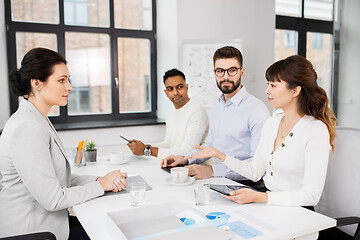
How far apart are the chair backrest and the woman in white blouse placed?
0.25 feet

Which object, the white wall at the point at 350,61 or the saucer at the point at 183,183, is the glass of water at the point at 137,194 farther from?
the white wall at the point at 350,61

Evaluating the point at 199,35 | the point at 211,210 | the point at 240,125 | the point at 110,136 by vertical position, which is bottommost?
the point at 110,136

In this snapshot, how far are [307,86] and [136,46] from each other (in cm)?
317

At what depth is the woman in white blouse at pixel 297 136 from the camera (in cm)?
146

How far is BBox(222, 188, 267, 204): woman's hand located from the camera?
4.53 feet

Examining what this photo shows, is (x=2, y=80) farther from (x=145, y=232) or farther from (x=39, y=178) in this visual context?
(x=145, y=232)

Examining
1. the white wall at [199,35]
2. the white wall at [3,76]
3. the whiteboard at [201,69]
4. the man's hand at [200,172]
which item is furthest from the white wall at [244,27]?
the man's hand at [200,172]

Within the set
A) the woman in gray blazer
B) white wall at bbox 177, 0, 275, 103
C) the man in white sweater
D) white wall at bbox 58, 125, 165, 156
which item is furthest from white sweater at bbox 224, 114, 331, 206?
white wall at bbox 177, 0, 275, 103

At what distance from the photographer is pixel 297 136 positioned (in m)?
1.58

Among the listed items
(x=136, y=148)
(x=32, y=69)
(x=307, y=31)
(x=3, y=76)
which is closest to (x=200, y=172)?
(x=136, y=148)

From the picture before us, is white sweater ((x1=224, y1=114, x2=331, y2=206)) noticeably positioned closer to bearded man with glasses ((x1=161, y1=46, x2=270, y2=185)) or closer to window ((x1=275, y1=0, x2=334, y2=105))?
bearded man with glasses ((x1=161, y1=46, x2=270, y2=185))

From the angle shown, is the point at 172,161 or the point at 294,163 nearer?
the point at 294,163

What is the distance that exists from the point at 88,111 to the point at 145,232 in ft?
10.8

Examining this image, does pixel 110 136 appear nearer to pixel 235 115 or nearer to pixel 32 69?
pixel 235 115
